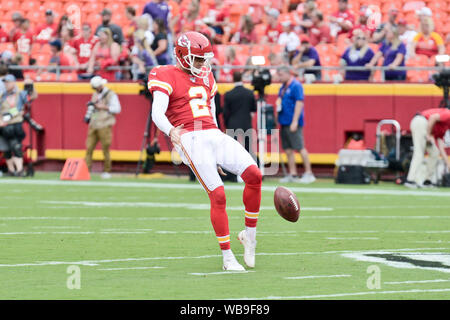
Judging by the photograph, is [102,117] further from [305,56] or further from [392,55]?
[392,55]

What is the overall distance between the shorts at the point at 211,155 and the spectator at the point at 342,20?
12709 millimetres

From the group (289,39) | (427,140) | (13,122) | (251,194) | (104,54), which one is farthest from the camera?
(104,54)

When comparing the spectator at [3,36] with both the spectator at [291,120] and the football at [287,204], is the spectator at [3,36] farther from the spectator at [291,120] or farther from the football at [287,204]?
the football at [287,204]

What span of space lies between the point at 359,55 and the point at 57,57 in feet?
20.5

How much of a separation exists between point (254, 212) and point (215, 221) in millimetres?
368

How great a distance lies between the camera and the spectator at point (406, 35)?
19.3 m

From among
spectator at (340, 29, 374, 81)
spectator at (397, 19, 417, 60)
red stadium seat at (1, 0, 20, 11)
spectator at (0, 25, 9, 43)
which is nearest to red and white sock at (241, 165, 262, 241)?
spectator at (340, 29, 374, 81)

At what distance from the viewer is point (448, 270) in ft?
26.4

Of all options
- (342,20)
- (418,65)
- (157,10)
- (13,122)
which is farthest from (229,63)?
(13,122)

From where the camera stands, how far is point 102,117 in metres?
19.2

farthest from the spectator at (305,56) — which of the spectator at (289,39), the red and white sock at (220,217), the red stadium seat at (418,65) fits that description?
the red and white sock at (220,217)
